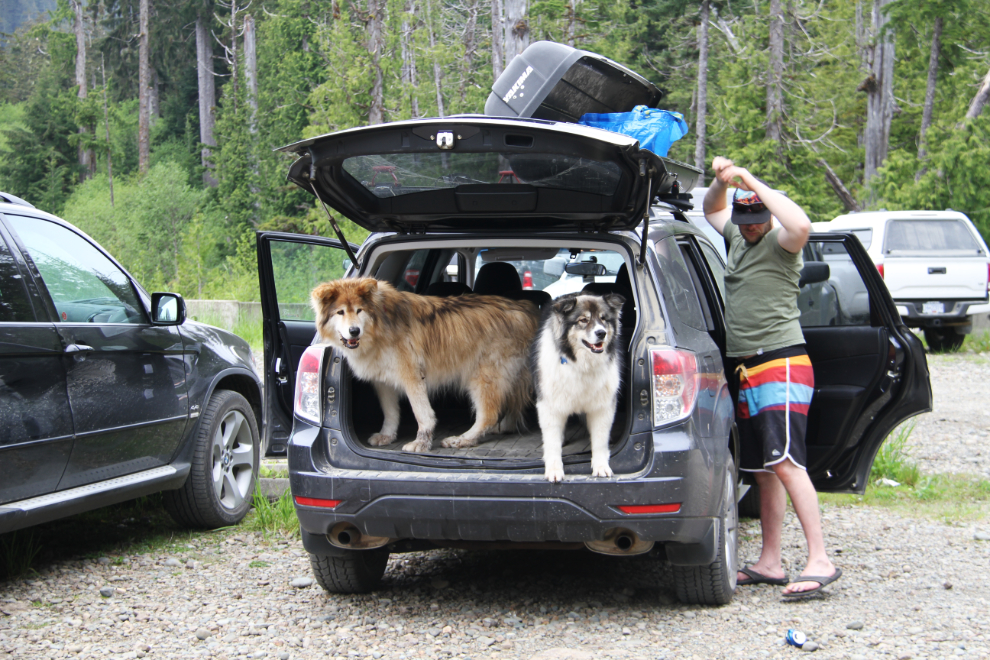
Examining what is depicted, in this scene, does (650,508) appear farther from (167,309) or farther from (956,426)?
(956,426)

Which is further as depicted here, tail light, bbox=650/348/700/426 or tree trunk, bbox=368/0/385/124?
tree trunk, bbox=368/0/385/124

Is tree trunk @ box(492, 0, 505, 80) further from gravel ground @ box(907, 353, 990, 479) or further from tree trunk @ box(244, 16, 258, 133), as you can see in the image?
tree trunk @ box(244, 16, 258, 133)

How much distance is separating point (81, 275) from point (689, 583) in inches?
154

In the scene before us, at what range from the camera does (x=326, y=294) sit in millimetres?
4695

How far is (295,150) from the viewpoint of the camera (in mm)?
4250

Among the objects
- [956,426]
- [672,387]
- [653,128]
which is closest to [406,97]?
[956,426]

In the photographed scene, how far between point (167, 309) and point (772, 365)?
12.3 ft

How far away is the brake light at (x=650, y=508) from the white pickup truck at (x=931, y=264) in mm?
12128

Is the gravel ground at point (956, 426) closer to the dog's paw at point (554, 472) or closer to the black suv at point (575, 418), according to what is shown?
the black suv at point (575, 418)

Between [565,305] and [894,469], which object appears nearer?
[565,305]

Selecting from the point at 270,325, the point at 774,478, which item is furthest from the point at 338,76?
the point at 774,478

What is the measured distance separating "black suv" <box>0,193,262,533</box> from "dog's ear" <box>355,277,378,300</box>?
1.58 metres

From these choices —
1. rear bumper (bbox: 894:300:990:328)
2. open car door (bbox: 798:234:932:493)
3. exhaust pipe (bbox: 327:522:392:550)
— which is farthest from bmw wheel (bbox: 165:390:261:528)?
rear bumper (bbox: 894:300:990:328)

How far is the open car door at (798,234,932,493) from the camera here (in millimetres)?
5141
